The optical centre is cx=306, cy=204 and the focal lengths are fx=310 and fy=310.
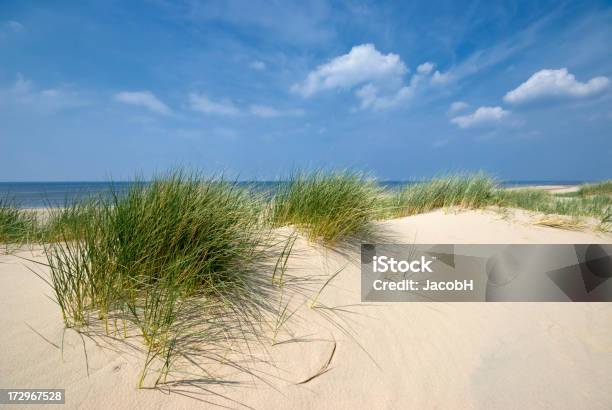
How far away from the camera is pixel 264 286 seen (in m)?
2.30

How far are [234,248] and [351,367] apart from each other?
1086 millimetres

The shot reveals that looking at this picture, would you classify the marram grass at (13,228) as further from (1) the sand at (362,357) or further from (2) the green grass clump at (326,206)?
(2) the green grass clump at (326,206)

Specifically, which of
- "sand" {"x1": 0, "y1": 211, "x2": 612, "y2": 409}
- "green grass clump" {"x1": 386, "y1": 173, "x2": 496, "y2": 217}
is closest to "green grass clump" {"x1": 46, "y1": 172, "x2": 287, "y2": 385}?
"sand" {"x1": 0, "y1": 211, "x2": 612, "y2": 409}

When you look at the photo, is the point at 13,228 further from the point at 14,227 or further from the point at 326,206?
the point at 326,206

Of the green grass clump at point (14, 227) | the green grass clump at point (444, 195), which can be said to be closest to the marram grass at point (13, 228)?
the green grass clump at point (14, 227)

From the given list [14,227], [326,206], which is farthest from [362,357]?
[14,227]

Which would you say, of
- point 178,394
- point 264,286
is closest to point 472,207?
point 264,286

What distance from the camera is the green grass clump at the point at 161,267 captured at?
1.71m

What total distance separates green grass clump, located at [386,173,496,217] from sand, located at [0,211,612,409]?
340 centimetres

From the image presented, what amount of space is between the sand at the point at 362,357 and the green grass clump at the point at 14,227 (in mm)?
881

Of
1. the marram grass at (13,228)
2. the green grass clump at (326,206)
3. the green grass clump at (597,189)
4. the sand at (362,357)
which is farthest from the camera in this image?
the green grass clump at (597,189)

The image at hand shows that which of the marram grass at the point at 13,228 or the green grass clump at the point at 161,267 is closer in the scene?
the green grass clump at the point at 161,267

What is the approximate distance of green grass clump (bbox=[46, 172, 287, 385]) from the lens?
1.71 m

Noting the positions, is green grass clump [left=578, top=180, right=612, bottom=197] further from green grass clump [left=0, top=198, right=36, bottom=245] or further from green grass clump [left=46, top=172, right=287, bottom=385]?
green grass clump [left=0, top=198, right=36, bottom=245]
